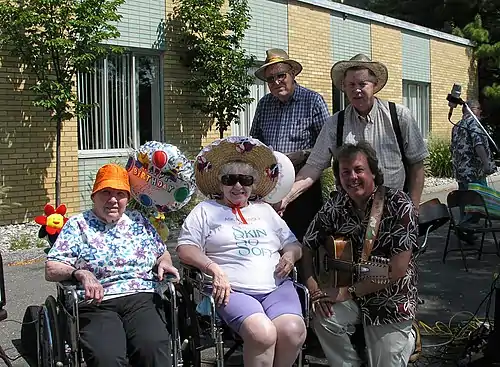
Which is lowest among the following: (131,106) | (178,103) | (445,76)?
(131,106)

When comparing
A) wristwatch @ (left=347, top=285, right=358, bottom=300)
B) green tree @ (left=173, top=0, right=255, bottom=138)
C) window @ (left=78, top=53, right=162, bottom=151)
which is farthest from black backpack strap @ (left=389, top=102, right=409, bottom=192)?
green tree @ (left=173, top=0, right=255, bottom=138)

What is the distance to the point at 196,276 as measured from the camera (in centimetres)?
381

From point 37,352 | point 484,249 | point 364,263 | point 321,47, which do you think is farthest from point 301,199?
point 321,47

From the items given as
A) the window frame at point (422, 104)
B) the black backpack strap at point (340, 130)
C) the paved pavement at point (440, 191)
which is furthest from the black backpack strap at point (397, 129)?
the window frame at point (422, 104)

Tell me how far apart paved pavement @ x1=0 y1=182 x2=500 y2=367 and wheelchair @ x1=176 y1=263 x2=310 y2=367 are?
145cm

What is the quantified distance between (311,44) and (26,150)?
788 centimetres

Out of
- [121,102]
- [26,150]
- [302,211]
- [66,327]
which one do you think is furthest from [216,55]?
[66,327]

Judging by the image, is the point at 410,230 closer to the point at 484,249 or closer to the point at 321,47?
the point at 484,249

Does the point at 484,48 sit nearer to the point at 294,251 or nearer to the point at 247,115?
the point at 247,115

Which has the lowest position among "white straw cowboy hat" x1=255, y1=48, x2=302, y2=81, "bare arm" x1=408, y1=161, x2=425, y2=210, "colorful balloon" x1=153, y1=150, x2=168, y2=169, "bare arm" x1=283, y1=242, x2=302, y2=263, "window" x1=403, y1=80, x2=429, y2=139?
"bare arm" x1=283, y1=242, x2=302, y2=263

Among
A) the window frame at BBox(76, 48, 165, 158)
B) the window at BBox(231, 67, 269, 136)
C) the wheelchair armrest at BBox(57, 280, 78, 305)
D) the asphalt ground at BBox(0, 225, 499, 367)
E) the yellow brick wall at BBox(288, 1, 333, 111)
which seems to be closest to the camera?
the wheelchair armrest at BBox(57, 280, 78, 305)

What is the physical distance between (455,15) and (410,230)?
22611mm

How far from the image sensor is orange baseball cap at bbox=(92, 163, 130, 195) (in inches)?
147

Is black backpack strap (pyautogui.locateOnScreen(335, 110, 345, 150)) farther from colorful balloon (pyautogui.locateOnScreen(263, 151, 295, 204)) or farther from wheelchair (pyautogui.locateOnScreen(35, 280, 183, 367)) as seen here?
wheelchair (pyautogui.locateOnScreen(35, 280, 183, 367))
